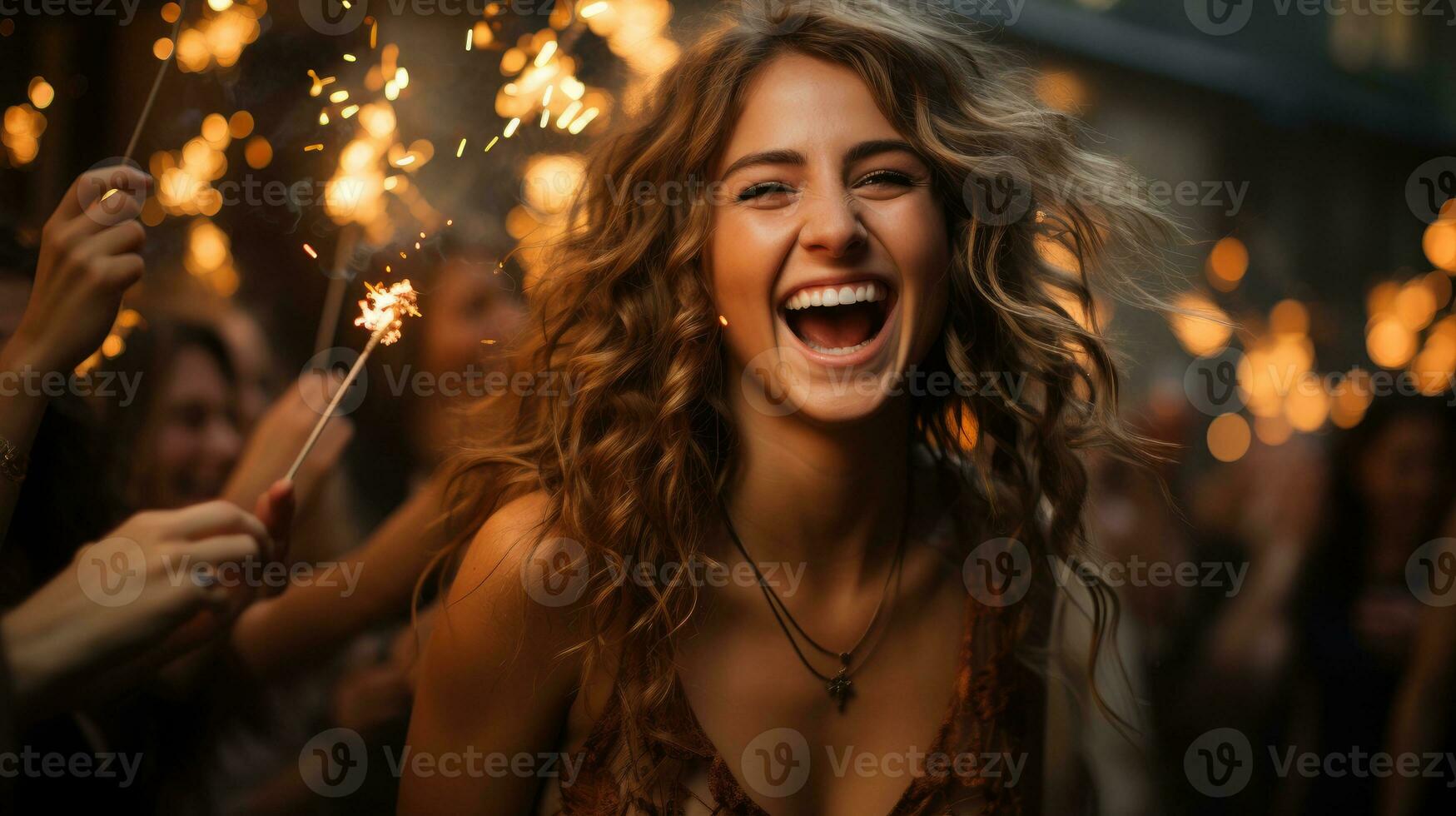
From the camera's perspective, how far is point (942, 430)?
3.64ft

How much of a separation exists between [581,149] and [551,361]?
0.75ft

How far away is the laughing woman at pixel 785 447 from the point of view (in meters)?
0.88

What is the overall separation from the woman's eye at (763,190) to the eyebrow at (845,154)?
0.06ft

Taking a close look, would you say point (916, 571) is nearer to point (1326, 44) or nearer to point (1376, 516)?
point (1376, 516)

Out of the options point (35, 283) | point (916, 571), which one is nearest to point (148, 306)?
point (35, 283)

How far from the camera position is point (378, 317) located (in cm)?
98

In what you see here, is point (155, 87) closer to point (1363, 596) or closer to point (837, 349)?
point (837, 349)
